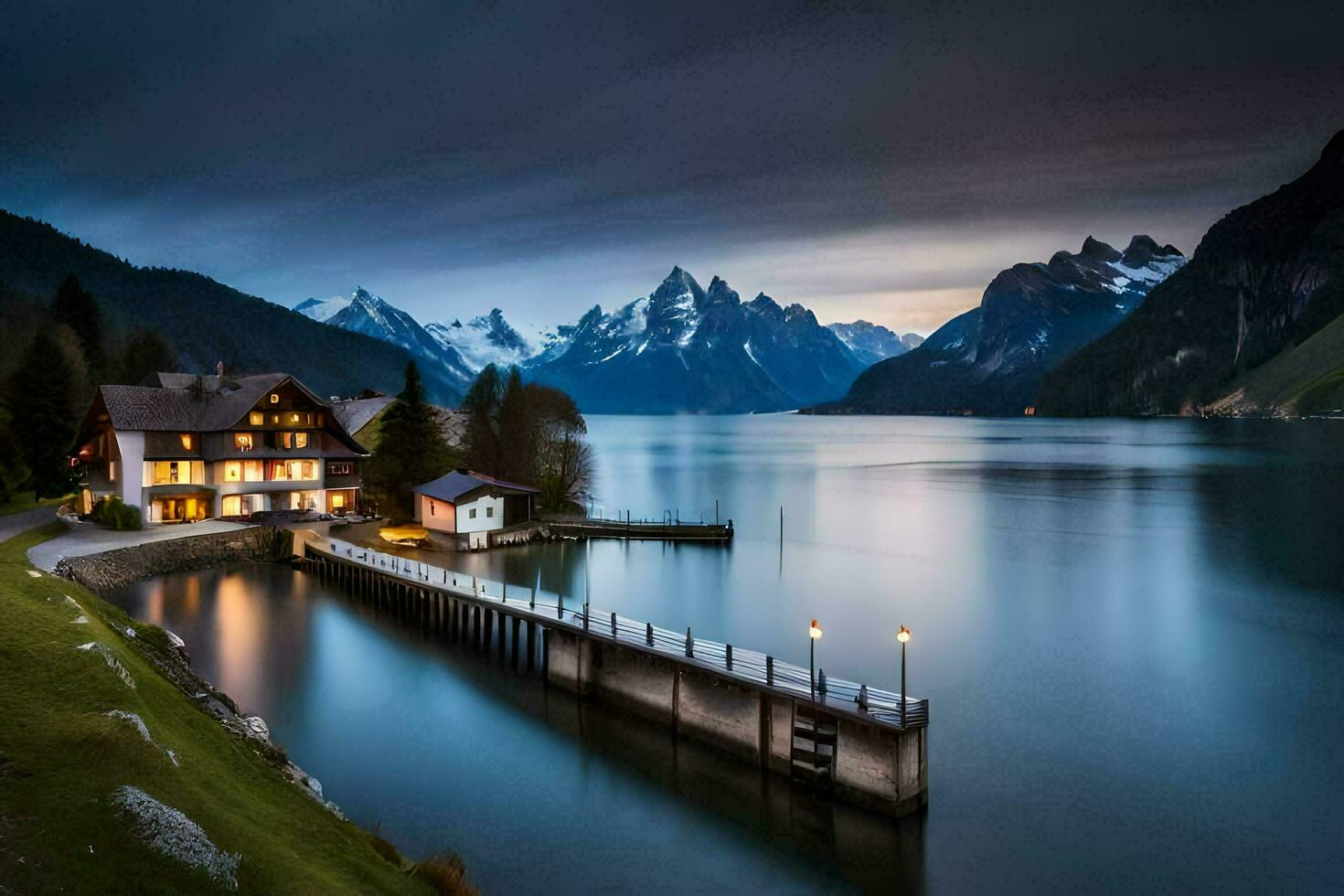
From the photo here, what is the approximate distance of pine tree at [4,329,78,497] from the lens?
60812 millimetres

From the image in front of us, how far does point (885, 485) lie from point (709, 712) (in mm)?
92105

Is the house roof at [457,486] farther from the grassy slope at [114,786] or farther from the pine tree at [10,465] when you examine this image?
the grassy slope at [114,786]

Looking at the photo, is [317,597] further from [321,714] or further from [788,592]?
[788,592]

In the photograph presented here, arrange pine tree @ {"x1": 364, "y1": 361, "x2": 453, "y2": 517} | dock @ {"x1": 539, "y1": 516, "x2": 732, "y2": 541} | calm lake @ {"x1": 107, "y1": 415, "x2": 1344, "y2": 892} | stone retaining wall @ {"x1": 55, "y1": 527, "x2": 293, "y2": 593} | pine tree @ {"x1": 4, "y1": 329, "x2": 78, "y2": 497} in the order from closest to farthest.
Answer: calm lake @ {"x1": 107, "y1": 415, "x2": 1344, "y2": 892}
stone retaining wall @ {"x1": 55, "y1": 527, "x2": 293, "y2": 593}
pine tree @ {"x1": 4, "y1": 329, "x2": 78, "y2": 497}
dock @ {"x1": 539, "y1": 516, "x2": 732, "y2": 541}
pine tree @ {"x1": 364, "y1": 361, "x2": 453, "y2": 517}

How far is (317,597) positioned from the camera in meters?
45.8

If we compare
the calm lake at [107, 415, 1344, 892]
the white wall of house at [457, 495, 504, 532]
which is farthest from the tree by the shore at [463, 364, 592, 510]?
the calm lake at [107, 415, 1344, 892]

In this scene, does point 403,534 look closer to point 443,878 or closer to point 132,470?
point 132,470

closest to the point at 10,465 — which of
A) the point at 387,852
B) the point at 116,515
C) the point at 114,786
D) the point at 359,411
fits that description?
the point at 116,515

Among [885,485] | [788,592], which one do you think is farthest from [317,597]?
[885,485]

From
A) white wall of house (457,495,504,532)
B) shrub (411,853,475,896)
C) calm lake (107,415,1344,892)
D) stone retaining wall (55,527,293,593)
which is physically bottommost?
calm lake (107,415,1344,892)

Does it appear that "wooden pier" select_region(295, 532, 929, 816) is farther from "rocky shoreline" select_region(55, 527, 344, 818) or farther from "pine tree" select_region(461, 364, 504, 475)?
"pine tree" select_region(461, 364, 504, 475)

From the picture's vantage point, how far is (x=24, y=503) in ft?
201

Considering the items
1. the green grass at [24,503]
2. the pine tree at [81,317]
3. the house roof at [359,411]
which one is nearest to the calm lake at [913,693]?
the green grass at [24,503]

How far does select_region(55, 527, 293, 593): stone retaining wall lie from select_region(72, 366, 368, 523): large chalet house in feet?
23.8
